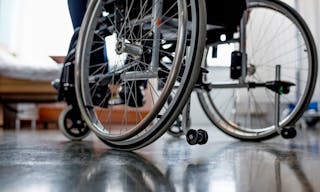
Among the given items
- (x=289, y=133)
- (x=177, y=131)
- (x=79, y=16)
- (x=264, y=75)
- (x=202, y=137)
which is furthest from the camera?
(x=264, y=75)

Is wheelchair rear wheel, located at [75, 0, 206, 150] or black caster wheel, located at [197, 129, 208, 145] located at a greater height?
wheelchair rear wheel, located at [75, 0, 206, 150]

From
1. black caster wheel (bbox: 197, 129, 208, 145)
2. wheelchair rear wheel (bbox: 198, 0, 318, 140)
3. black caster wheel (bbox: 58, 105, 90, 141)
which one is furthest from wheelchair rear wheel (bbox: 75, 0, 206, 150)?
wheelchair rear wheel (bbox: 198, 0, 318, 140)

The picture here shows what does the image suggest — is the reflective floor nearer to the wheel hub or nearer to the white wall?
the wheel hub

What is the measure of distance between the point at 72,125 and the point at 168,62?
0.57 m

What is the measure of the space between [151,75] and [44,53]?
2.73m

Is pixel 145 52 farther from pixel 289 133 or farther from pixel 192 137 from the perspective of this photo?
pixel 289 133

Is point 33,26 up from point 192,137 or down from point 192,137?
up

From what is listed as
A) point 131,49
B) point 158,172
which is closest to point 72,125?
point 131,49

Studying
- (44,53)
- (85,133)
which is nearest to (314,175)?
(85,133)

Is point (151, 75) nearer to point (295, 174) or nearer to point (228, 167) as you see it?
point (228, 167)

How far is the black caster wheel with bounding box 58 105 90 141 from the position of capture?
5.55 ft

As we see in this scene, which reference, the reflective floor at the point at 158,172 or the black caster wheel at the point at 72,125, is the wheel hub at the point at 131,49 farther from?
the black caster wheel at the point at 72,125

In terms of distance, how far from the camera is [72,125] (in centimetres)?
172

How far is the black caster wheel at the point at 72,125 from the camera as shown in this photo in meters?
1.69
